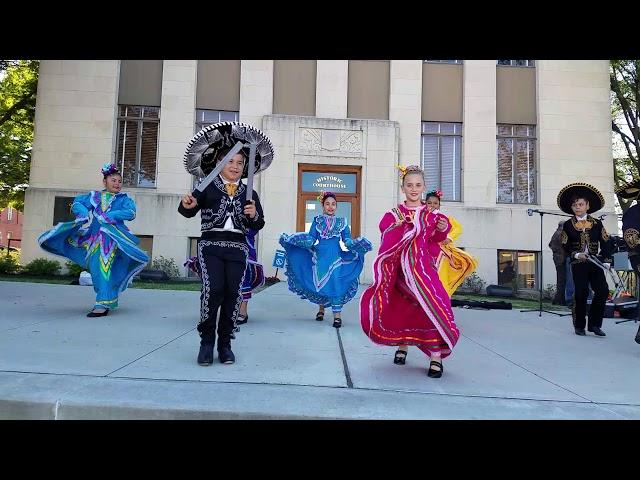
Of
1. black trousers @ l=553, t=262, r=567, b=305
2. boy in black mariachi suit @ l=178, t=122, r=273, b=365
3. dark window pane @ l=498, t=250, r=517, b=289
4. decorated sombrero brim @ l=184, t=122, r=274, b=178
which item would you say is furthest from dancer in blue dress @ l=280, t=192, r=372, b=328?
dark window pane @ l=498, t=250, r=517, b=289

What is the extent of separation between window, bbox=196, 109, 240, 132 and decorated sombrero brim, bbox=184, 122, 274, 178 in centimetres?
1180

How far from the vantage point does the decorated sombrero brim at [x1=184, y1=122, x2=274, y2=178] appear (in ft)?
14.9

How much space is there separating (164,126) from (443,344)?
14.1 metres

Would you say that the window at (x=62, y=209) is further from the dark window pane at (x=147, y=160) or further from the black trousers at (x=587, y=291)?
the black trousers at (x=587, y=291)

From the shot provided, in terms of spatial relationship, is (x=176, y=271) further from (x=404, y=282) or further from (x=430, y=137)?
(x=404, y=282)

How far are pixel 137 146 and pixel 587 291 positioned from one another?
46.3 feet

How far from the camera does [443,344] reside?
13.4ft

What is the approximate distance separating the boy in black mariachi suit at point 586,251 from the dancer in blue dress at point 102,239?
6720 mm

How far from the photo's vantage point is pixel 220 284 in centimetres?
429

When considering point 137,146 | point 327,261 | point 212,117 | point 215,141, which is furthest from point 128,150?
point 215,141

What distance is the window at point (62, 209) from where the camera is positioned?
49.9ft

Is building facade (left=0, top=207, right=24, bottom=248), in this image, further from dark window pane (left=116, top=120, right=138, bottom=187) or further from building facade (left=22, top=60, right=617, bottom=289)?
dark window pane (left=116, top=120, right=138, bottom=187)

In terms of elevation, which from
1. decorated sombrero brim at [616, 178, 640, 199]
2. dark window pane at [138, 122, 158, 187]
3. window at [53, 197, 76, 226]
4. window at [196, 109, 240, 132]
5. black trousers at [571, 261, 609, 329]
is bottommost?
black trousers at [571, 261, 609, 329]
